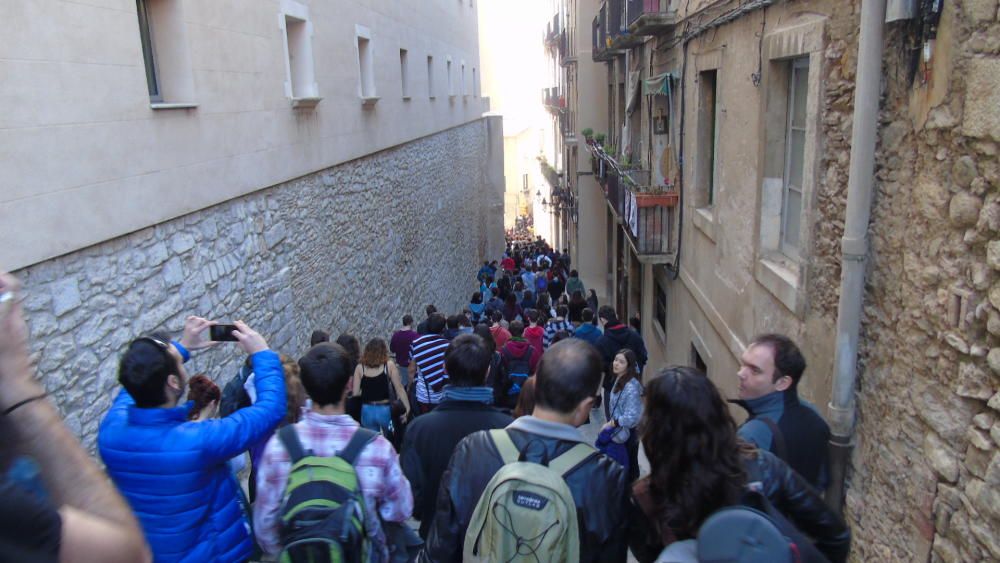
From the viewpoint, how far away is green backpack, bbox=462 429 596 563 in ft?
7.14

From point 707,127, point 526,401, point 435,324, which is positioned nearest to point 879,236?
point 526,401

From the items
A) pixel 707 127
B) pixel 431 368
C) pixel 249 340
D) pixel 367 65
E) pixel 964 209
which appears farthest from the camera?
pixel 367 65

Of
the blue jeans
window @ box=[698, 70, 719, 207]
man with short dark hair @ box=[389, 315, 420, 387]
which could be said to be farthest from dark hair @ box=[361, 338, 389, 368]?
window @ box=[698, 70, 719, 207]

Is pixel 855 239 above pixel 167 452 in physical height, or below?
above

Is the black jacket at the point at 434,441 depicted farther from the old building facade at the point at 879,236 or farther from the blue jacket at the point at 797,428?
the old building facade at the point at 879,236

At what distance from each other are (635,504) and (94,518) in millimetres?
1516

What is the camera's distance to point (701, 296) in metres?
7.98

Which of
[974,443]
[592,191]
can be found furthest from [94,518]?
[592,191]

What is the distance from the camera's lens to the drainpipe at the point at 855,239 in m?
3.54

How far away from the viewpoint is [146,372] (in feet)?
8.36

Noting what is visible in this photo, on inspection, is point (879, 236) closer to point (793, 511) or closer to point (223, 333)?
point (793, 511)

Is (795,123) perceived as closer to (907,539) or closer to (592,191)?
(907,539)

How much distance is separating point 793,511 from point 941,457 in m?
1.40

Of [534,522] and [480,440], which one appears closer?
[534,522]
